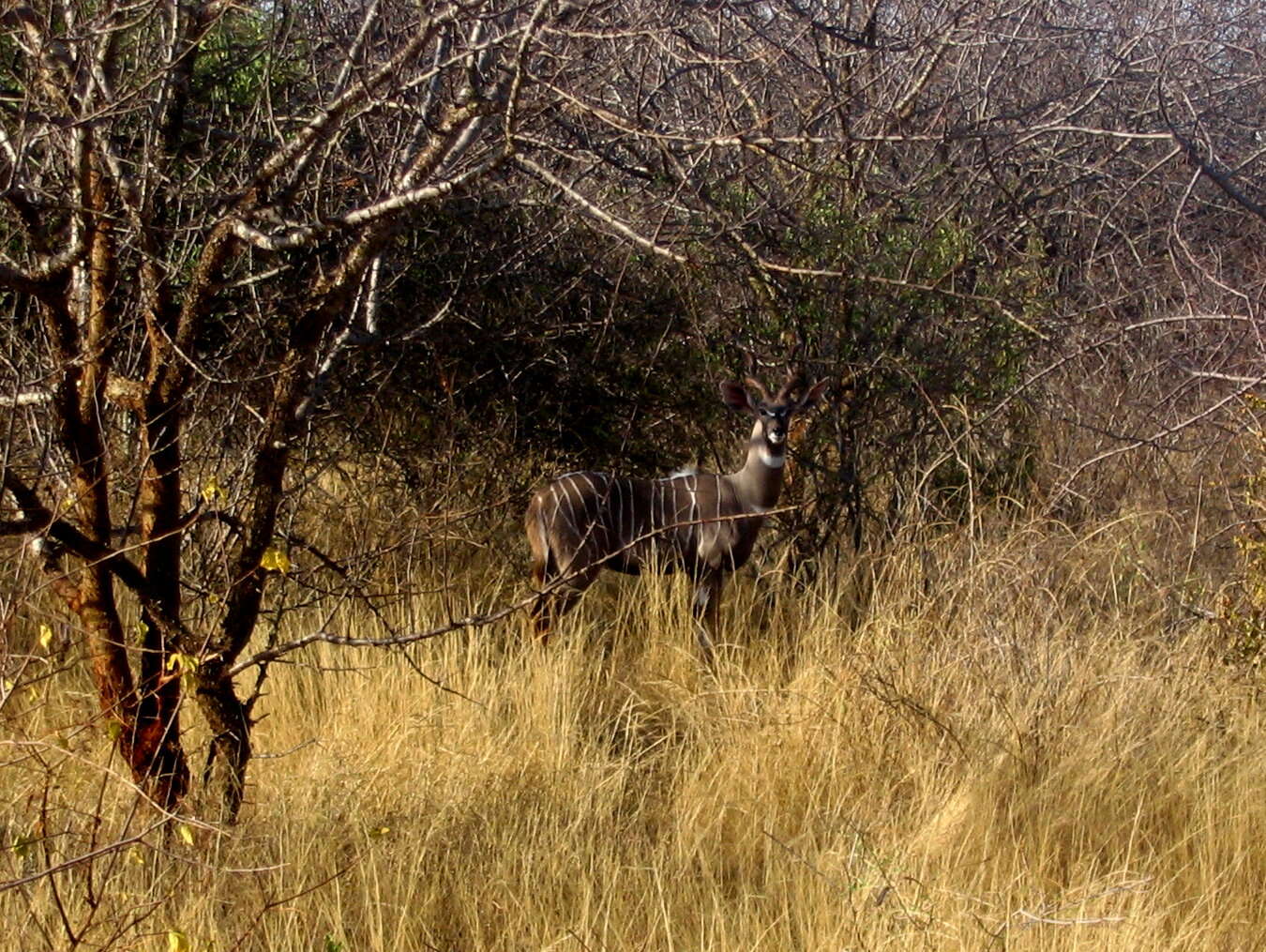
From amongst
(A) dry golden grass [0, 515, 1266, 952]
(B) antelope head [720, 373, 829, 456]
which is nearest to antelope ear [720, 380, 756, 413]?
(B) antelope head [720, 373, 829, 456]

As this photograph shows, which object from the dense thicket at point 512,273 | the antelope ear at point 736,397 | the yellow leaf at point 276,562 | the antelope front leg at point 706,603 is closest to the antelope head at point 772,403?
the antelope ear at point 736,397

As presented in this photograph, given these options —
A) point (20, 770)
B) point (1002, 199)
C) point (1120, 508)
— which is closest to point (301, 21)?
point (20, 770)

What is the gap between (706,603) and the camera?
6211 mm

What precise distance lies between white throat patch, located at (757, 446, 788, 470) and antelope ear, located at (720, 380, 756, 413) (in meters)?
0.19

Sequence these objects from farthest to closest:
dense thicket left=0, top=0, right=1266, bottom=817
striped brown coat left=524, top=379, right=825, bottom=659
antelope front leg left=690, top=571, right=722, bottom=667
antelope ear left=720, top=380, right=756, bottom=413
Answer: antelope ear left=720, top=380, right=756, bottom=413
striped brown coat left=524, top=379, right=825, bottom=659
antelope front leg left=690, top=571, right=722, bottom=667
dense thicket left=0, top=0, right=1266, bottom=817

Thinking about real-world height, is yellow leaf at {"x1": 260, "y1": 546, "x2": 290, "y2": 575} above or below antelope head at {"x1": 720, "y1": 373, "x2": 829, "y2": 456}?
below

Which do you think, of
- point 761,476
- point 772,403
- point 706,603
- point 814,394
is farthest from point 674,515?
point 814,394

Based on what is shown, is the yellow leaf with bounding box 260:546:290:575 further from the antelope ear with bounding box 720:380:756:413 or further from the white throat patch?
the white throat patch

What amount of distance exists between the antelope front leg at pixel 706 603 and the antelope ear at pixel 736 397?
28.3 inches

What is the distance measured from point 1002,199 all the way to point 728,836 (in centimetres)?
562

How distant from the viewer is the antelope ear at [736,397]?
6.39m

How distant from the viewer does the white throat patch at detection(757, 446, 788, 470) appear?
256 inches

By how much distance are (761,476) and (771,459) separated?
13 cm

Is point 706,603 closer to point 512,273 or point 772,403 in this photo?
point 772,403
